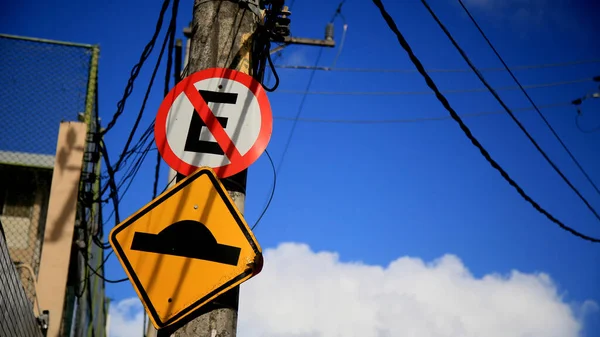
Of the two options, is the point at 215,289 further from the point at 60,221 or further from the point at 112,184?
the point at 60,221

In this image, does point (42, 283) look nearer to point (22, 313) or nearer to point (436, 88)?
point (22, 313)

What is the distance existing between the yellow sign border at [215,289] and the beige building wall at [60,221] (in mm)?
7019

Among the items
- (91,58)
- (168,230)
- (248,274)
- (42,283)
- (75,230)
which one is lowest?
(248,274)

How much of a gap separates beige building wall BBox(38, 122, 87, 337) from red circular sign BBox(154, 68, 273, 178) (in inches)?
273

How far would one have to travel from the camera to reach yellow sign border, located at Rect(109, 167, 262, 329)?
2719 millimetres

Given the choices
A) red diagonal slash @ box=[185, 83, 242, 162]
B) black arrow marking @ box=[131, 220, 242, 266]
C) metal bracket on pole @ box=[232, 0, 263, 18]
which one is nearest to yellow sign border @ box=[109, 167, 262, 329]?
black arrow marking @ box=[131, 220, 242, 266]

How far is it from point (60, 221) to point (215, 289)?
7.78 metres

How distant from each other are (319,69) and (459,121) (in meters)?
9.15

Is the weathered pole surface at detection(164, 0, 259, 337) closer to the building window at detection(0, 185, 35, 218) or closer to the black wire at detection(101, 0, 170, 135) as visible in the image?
the black wire at detection(101, 0, 170, 135)

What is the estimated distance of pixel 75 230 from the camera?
10234mm

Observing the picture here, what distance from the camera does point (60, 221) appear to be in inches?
383

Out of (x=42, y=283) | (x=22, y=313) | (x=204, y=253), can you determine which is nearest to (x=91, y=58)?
(x=42, y=283)

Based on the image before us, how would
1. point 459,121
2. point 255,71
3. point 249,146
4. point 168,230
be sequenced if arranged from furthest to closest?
point 459,121, point 255,71, point 249,146, point 168,230

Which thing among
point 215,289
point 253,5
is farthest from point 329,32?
point 215,289
